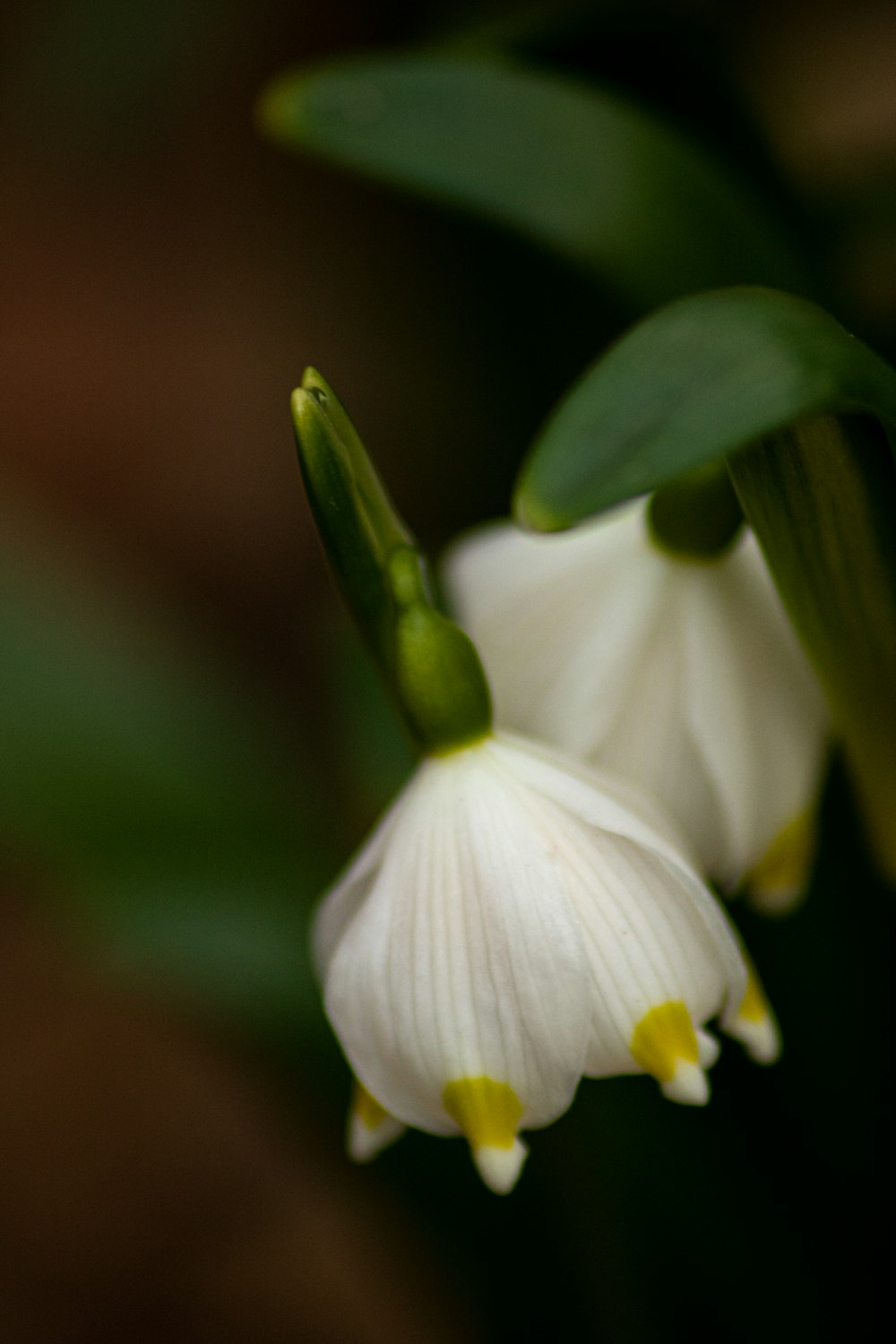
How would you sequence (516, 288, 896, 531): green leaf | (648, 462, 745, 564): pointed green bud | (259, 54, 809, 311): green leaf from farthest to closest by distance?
(259, 54, 809, 311): green leaf < (648, 462, 745, 564): pointed green bud < (516, 288, 896, 531): green leaf

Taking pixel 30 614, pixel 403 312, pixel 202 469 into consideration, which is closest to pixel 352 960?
pixel 30 614

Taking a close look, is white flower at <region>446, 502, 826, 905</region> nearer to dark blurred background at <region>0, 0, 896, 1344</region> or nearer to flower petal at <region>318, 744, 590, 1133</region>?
flower petal at <region>318, 744, 590, 1133</region>

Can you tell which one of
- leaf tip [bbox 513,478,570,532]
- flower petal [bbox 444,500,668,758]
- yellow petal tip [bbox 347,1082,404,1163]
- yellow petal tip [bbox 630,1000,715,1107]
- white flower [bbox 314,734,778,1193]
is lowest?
yellow petal tip [bbox 347,1082,404,1163]

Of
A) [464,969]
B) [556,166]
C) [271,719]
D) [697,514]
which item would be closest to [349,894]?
[464,969]

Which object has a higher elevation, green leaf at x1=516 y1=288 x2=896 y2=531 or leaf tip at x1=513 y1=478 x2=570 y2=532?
green leaf at x1=516 y1=288 x2=896 y2=531

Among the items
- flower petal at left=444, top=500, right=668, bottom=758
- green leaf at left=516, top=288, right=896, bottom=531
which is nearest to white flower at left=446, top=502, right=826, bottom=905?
flower petal at left=444, top=500, right=668, bottom=758

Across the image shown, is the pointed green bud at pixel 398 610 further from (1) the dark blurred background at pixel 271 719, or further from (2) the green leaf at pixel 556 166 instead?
(1) the dark blurred background at pixel 271 719

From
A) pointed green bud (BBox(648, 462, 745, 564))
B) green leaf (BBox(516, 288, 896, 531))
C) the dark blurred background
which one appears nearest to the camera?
green leaf (BBox(516, 288, 896, 531))

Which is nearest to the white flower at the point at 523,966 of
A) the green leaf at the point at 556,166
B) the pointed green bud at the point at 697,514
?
the pointed green bud at the point at 697,514

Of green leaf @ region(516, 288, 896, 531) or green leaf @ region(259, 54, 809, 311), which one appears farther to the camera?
green leaf @ region(259, 54, 809, 311)
